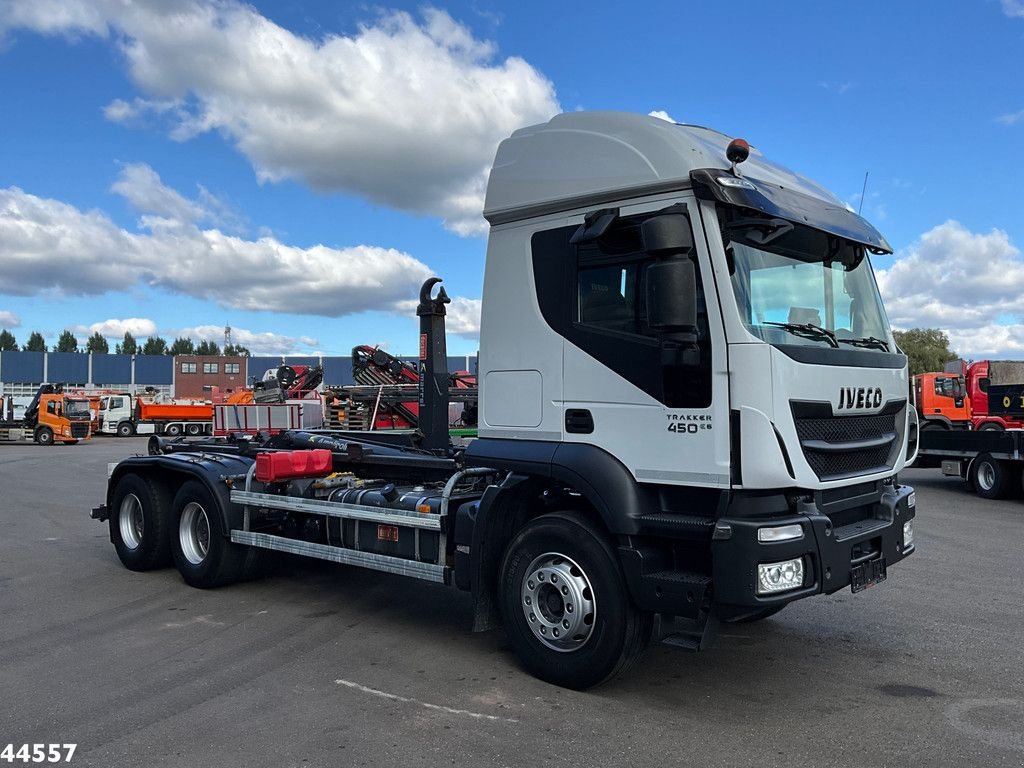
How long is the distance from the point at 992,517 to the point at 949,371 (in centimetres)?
964

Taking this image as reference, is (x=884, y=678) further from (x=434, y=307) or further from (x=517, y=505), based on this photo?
(x=434, y=307)

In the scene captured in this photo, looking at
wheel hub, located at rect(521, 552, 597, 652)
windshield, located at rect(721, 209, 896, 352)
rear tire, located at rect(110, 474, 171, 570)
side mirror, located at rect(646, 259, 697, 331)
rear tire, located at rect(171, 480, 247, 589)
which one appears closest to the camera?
side mirror, located at rect(646, 259, 697, 331)

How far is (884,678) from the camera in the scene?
518 cm

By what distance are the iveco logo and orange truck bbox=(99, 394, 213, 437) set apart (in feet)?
138

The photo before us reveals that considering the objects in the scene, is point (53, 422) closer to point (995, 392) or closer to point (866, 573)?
point (995, 392)

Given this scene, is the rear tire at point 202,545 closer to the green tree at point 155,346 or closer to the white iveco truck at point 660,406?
the white iveco truck at point 660,406

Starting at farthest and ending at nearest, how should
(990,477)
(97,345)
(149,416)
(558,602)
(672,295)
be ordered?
(97,345) < (149,416) < (990,477) < (558,602) < (672,295)

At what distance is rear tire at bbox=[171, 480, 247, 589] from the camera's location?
755 centimetres

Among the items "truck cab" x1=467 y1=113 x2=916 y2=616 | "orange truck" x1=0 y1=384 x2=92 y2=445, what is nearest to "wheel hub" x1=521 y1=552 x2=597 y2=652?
"truck cab" x1=467 y1=113 x2=916 y2=616

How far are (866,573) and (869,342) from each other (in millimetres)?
1415

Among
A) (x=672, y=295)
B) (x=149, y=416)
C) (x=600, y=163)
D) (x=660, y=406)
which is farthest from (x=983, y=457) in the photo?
(x=149, y=416)

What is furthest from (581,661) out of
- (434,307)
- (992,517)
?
(992,517)

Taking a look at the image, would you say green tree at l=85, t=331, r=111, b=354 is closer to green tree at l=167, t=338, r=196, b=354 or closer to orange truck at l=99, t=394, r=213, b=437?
green tree at l=167, t=338, r=196, b=354

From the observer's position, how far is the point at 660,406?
4.63m
